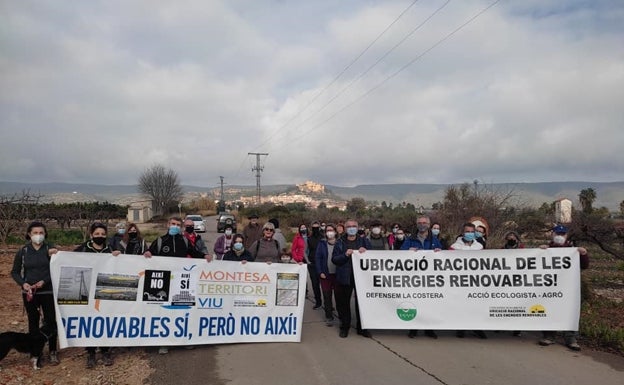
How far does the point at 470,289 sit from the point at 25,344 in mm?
6029

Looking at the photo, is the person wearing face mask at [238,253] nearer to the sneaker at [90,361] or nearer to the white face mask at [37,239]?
the sneaker at [90,361]

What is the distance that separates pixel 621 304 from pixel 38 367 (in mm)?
10431

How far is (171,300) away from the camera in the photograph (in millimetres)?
6422

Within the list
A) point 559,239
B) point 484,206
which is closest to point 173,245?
point 559,239

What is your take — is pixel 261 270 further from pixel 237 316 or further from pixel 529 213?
pixel 529 213

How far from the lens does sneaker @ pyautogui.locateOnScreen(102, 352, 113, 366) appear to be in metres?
5.81

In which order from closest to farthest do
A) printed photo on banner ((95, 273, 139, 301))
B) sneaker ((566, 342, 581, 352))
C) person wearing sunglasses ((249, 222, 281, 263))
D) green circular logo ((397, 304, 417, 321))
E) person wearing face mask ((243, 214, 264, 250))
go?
printed photo on banner ((95, 273, 139, 301)) < sneaker ((566, 342, 581, 352)) < green circular logo ((397, 304, 417, 321)) < person wearing sunglasses ((249, 222, 281, 263)) < person wearing face mask ((243, 214, 264, 250))

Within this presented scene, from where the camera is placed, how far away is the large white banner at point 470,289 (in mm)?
6836

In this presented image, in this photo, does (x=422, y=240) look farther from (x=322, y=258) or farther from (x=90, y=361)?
(x=90, y=361)

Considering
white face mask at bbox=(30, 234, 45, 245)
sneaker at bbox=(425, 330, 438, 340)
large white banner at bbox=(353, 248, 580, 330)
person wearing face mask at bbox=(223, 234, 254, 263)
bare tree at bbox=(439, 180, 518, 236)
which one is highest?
bare tree at bbox=(439, 180, 518, 236)

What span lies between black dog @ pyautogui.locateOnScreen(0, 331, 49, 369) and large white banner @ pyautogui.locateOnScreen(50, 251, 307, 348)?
24 centimetres

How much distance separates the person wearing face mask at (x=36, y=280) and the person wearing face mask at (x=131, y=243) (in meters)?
1.51

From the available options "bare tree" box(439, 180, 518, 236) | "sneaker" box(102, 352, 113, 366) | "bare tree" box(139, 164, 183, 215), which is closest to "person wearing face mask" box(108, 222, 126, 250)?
"sneaker" box(102, 352, 113, 366)

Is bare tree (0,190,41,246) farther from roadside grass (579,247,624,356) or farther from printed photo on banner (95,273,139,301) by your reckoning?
roadside grass (579,247,624,356)
